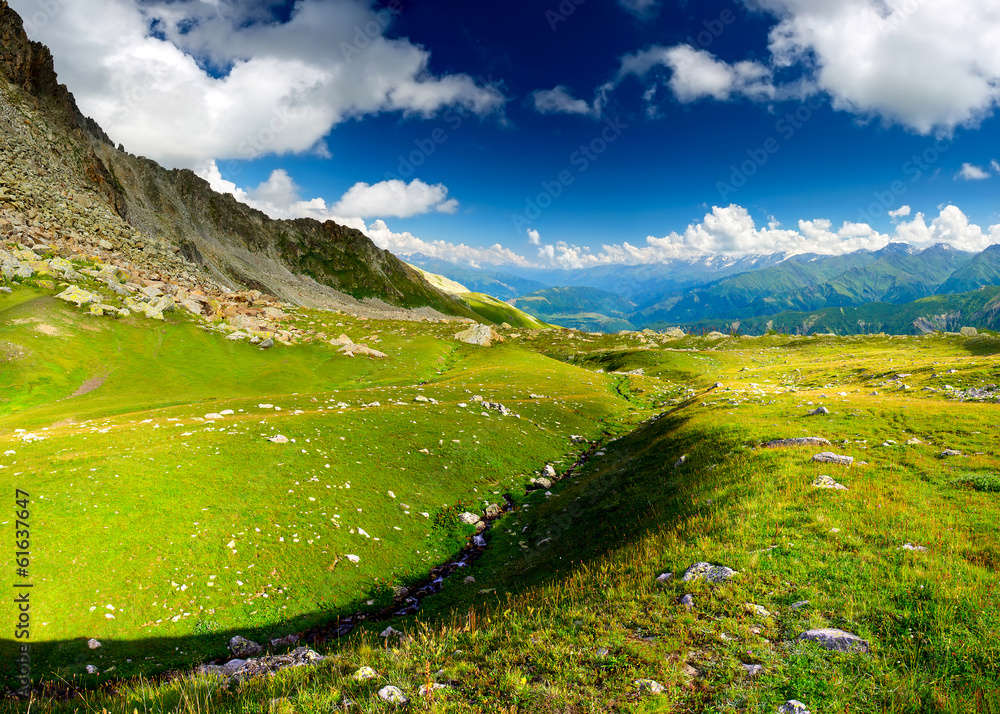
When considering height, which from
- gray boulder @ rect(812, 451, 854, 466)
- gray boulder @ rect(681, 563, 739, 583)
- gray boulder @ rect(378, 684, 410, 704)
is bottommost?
gray boulder @ rect(378, 684, 410, 704)

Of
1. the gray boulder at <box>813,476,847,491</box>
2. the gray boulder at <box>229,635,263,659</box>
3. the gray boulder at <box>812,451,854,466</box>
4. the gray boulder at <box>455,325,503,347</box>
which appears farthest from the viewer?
the gray boulder at <box>455,325,503,347</box>

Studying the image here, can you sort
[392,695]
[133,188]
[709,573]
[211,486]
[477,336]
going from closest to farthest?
[392,695] → [709,573] → [211,486] → [477,336] → [133,188]

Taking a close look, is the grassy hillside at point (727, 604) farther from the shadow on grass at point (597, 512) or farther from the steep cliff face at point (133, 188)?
the steep cliff face at point (133, 188)

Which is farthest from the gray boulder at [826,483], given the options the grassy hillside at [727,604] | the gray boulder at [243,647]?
the gray boulder at [243,647]

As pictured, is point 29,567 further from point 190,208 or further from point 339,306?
point 190,208

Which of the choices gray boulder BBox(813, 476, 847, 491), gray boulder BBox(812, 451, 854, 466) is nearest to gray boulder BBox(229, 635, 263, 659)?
gray boulder BBox(813, 476, 847, 491)

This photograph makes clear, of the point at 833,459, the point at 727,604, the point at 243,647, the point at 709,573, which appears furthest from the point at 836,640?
the point at 243,647

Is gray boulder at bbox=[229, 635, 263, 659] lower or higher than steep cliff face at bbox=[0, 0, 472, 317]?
lower

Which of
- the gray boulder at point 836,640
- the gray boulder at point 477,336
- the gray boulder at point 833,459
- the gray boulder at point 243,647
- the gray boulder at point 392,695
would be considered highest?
the gray boulder at point 477,336

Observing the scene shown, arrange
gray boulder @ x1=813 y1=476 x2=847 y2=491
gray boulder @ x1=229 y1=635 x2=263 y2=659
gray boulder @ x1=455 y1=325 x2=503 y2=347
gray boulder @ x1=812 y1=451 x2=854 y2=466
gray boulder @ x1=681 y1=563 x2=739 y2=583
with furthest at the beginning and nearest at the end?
gray boulder @ x1=455 y1=325 x2=503 y2=347, gray boulder @ x1=812 y1=451 x2=854 y2=466, gray boulder @ x1=813 y1=476 x2=847 y2=491, gray boulder @ x1=229 y1=635 x2=263 y2=659, gray boulder @ x1=681 y1=563 x2=739 y2=583

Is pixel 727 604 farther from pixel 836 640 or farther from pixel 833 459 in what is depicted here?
pixel 833 459

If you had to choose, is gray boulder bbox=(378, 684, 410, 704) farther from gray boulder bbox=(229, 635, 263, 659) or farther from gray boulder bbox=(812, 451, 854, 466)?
gray boulder bbox=(812, 451, 854, 466)

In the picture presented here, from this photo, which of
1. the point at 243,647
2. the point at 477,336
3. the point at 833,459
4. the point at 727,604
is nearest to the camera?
the point at 727,604

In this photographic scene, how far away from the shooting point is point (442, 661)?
Answer: 886 centimetres
